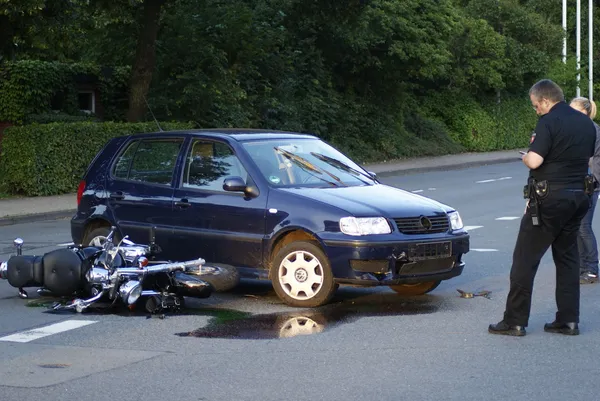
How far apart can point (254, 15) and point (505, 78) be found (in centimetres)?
1845

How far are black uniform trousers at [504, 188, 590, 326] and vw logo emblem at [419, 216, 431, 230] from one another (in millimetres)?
1466

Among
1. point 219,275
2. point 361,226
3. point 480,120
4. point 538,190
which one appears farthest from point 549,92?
point 480,120

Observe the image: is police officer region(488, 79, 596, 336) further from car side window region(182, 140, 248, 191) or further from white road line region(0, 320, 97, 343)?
white road line region(0, 320, 97, 343)

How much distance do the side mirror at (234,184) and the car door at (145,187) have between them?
0.79 meters

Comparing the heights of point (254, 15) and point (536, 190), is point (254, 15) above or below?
above

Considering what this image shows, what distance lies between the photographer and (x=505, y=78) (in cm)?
4800

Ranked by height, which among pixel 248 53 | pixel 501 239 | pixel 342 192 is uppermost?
pixel 248 53

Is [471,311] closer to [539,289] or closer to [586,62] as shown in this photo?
[539,289]

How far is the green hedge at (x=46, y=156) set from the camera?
78.2ft

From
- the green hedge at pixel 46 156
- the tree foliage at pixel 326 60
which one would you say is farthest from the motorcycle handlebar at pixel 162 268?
the green hedge at pixel 46 156

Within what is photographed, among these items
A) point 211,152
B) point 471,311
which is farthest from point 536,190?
point 211,152

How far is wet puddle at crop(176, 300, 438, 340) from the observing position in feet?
28.6

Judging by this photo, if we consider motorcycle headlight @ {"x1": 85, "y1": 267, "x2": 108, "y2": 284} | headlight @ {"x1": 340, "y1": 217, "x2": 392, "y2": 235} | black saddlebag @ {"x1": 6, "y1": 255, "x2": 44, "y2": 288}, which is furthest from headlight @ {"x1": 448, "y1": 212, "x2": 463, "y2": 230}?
black saddlebag @ {"x1": 6, "y1": 255, "x2": 44, "y2": 288}

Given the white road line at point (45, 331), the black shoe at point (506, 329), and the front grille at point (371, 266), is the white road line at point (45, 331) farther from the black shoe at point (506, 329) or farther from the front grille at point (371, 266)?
the black shoe at point (506, 329)
